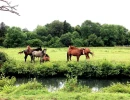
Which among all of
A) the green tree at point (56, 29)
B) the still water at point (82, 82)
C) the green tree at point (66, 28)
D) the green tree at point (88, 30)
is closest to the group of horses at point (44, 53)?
the still water at point (82, 82)

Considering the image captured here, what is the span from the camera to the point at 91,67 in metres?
21.4

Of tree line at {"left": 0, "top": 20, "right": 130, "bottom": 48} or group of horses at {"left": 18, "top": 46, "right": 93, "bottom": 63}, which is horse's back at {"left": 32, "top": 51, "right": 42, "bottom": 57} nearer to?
group of horses at {"left": 18, "top": 46, "right": 93, "bottom": 63}

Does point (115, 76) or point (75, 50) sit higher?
point (75, 50)

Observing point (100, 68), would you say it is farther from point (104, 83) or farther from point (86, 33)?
point (86, 33)

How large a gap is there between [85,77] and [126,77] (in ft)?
10.2

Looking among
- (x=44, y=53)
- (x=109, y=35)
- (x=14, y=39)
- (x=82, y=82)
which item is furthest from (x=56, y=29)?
(x=82, y=82)

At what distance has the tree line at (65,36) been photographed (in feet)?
199

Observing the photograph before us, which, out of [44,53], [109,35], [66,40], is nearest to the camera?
[44,53]

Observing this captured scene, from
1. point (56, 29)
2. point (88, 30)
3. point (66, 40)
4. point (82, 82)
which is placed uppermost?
point (56, 29)

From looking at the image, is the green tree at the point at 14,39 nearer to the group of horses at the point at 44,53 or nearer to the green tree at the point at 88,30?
the green tree at the point at 88,30

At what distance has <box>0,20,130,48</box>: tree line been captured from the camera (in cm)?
6075

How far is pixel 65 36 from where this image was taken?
6191 cm

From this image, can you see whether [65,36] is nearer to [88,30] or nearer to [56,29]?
[88,30]

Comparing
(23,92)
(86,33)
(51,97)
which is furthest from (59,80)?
(86,33)
